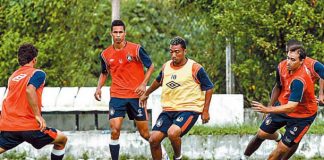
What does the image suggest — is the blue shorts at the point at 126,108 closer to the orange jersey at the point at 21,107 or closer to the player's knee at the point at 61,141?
the player's knee at the point at 61,141

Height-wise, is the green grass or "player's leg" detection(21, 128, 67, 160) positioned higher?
"player's leg" detection(21, 128, 67, 160)

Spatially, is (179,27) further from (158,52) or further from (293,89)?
(293,89)

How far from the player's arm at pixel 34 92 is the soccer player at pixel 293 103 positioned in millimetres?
2818

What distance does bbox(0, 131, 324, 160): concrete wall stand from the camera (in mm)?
Result: 15227

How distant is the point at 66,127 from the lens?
17641 millimetres

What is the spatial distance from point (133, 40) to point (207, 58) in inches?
113

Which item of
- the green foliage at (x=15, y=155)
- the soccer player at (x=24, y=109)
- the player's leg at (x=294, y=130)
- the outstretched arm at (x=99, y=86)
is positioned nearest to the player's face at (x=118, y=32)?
the outstretched arm at (x=99, y=86)

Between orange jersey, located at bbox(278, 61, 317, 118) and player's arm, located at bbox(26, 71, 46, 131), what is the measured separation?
10.4 ft

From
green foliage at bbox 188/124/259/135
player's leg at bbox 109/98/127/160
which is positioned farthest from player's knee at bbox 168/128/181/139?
green foliage at bbox 188/124/259/135

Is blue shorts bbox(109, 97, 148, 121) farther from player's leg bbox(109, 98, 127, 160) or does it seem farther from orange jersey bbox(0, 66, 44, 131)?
orange jersey bbox(0, 66, 44, 131)

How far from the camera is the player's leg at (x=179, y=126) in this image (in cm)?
1286

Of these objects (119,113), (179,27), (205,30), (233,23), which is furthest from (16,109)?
(179,27)

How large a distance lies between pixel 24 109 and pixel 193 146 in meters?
4.22

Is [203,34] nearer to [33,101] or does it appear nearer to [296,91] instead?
[296,91]
